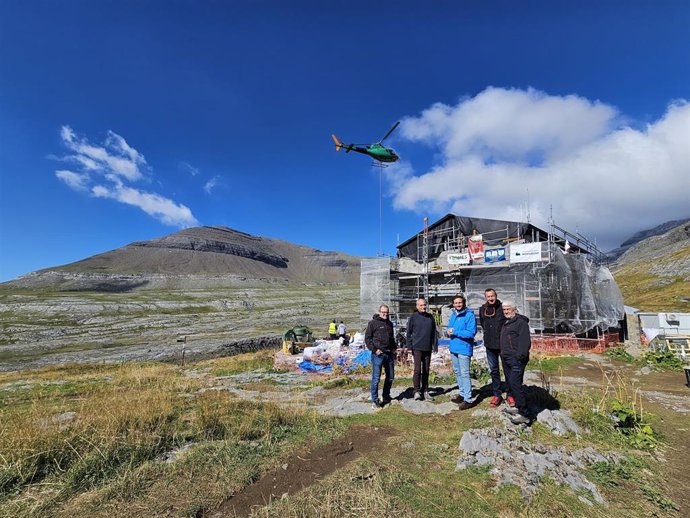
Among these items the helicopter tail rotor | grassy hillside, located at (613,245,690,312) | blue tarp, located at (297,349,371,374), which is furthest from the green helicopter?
grassy hillside, located at (613,245,690,312)

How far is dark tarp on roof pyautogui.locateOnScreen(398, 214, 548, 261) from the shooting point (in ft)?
83.6

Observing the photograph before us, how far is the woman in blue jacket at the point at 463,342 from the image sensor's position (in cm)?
687

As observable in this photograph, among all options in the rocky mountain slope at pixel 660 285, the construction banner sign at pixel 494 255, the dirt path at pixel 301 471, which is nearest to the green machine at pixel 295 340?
the construction banner sign at pixel 494 255

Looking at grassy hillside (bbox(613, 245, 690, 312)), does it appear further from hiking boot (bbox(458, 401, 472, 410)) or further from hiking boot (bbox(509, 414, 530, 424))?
hiking boot (bbox(509, 414, 530, 424))

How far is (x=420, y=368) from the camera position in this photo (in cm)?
766

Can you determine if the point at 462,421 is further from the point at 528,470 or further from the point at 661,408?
the point at 661,408

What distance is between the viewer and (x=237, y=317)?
3346 inches

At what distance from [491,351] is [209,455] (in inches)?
204

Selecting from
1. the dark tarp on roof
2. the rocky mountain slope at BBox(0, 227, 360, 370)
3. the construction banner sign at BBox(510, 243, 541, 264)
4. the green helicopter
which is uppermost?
the green helicopter

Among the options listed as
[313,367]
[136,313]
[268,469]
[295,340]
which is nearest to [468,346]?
[268,469]

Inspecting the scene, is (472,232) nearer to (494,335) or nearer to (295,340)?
(295,340)

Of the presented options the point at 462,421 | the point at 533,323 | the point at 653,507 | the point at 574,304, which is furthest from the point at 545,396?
the point at 574,304

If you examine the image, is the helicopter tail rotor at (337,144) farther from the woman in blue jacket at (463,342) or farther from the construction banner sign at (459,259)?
the woman in blue jacket at (463,342)

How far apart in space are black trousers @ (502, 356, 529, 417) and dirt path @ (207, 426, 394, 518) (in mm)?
2156
